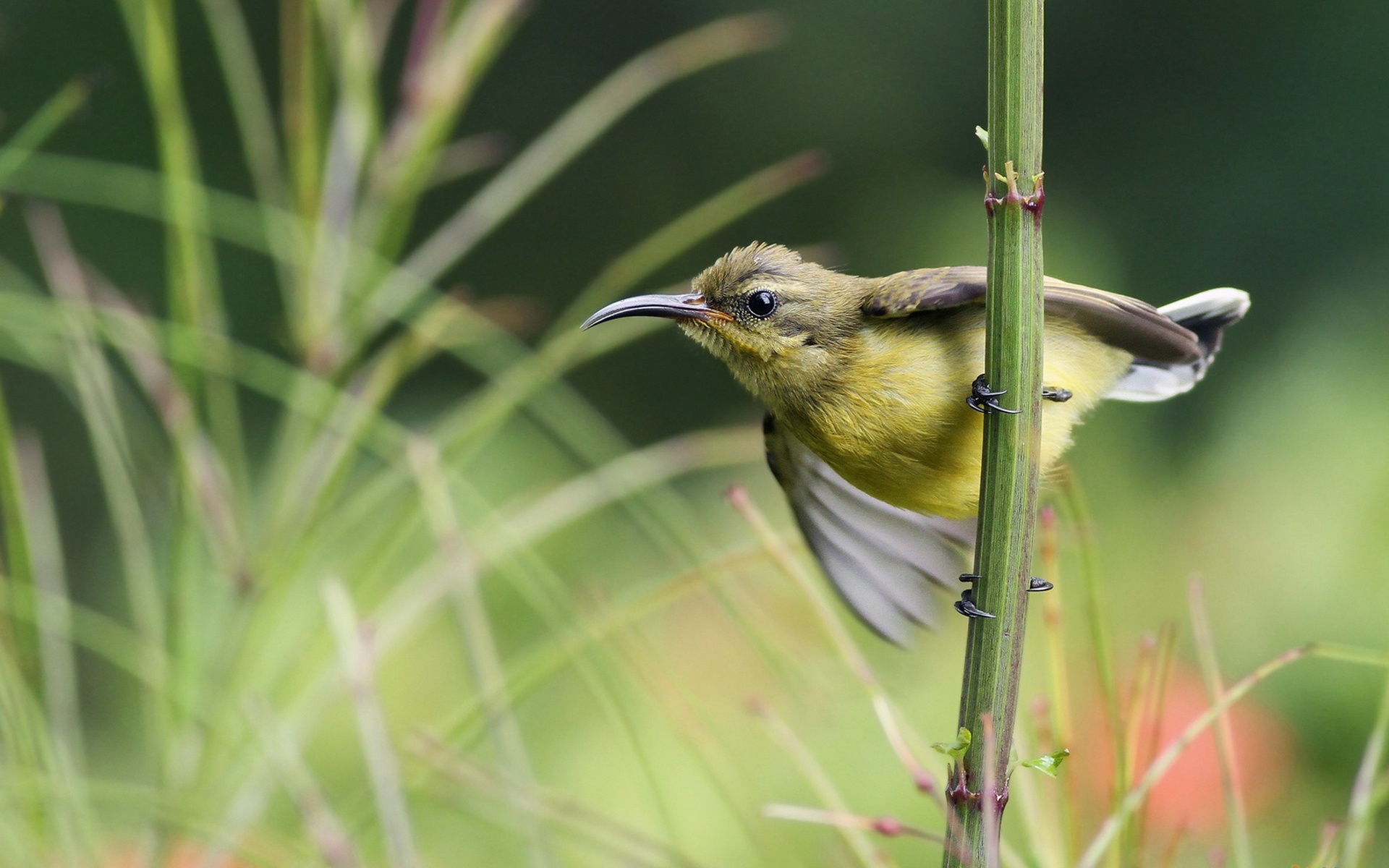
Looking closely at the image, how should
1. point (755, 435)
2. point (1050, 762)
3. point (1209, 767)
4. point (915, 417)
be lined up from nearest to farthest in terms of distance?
point (1050, 762) → point (915, 417) → point (755, 435) → point (1209, 767)

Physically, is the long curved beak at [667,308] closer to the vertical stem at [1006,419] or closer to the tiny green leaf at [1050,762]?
the vertical stem at [1006,419]

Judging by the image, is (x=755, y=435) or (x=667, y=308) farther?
(x=755, y=435)

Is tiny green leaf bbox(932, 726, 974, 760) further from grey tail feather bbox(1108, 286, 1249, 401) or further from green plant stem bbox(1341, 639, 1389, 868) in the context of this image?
grey tail feather bbox(1108, 286, 1249, 401)

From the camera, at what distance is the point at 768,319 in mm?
1989

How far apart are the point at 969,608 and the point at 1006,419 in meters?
0.35

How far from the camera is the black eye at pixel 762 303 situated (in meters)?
1.98

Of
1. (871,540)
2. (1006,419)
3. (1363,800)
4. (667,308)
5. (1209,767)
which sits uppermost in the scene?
(667,308)

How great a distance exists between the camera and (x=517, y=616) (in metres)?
3.66

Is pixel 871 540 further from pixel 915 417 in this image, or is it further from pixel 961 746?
pixel 961 746

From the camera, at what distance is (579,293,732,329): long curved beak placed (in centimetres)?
180

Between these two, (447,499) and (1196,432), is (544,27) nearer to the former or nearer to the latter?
(1196,432)

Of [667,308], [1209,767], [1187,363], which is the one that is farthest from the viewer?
[1209,767]

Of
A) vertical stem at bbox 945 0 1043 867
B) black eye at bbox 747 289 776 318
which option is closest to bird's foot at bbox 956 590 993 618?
vertical stem at bbox 945 0 1043 867

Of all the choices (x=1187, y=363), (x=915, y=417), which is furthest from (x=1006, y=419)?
(x=1187, y=363)
